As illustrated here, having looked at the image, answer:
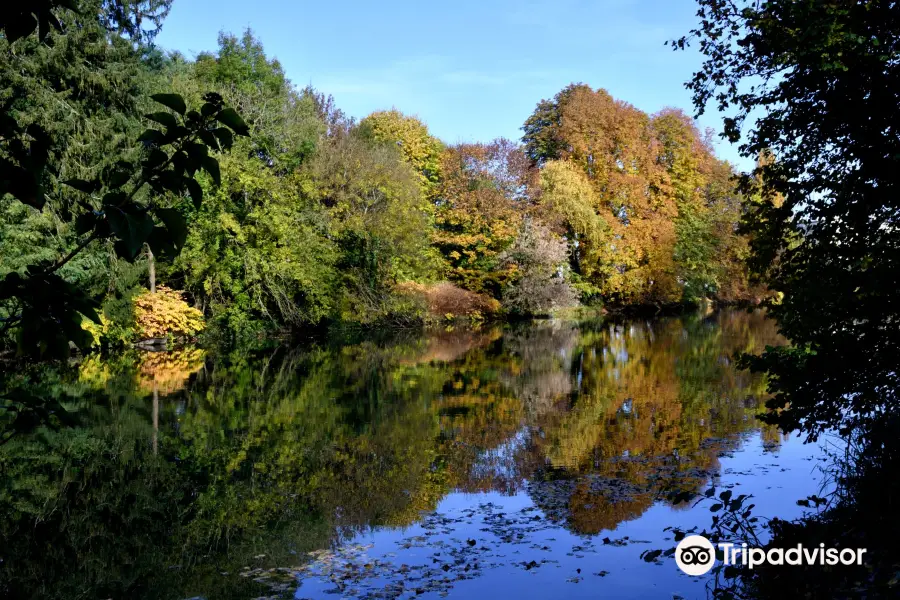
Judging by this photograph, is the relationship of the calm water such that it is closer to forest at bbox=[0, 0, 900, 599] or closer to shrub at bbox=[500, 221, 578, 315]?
forest at bbox=[0, 0, 900, 599]

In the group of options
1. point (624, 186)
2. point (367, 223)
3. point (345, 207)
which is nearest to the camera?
point (345, 207)

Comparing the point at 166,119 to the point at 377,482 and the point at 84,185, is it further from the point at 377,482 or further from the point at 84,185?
the point at 377,482

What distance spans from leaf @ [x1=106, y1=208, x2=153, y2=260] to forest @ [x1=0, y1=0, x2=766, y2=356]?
7.71 m

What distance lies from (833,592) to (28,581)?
604 cm

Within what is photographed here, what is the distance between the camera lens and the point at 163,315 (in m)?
25.7

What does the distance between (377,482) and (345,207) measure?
2304cm

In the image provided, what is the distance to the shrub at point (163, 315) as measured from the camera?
2533 cm

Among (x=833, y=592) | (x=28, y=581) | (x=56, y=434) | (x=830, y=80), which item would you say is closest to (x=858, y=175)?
(x=830, y=80)

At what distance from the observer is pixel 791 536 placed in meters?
6.05

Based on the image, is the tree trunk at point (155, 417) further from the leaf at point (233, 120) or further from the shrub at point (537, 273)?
the shrub at point (537, 273)

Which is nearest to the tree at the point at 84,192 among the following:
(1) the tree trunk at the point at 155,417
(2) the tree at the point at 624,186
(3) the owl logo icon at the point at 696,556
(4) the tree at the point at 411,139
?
(3) the owl logo icon at the point at 696,556

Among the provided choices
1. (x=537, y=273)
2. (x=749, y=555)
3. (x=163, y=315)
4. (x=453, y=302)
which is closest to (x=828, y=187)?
(x=749, y=555)

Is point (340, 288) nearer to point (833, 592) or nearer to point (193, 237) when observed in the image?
point (193, 237)

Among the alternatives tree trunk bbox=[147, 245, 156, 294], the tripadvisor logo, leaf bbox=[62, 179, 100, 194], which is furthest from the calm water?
tree trunk bbox=[147, 245, 156, 294]
